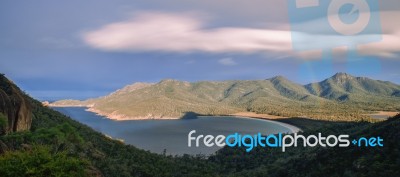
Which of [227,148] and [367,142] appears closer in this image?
[367,142]

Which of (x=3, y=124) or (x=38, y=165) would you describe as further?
(x=3, y=124)

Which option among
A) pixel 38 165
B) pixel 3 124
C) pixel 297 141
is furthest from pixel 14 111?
pixel 297 141

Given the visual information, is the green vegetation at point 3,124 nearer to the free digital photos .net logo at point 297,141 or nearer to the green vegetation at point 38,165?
the green vegetation at point 38,165

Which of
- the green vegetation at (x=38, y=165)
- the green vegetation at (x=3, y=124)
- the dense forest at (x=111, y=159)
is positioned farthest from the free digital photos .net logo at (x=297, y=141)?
the green vegetation at (x=3, y=124)

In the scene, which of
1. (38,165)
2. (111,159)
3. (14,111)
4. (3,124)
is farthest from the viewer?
(111,159)

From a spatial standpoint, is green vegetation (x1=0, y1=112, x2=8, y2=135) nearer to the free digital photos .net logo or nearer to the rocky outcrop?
the rocky outcrop

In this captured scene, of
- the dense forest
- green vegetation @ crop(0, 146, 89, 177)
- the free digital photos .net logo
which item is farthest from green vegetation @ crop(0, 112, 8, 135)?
the free digital photos .net logo

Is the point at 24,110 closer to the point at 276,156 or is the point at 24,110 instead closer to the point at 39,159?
the point at 39,159

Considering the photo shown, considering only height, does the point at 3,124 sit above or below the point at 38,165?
above

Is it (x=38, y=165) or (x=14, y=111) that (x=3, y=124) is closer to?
(x=14, y=111)

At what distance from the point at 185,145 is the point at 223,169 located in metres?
82.0

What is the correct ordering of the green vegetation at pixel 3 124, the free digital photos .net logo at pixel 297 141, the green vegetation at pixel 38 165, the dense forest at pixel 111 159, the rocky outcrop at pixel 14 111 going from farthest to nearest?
1. the free digital photos .net logo at pixel 297 141
2. the rocky outcrop at pixel 14 111
3. the green vegetation at pixel 3 124
4. the dense forest at pixel 111 159
5. the green vegetation at pixel 38 165

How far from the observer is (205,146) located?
16075 centimetres

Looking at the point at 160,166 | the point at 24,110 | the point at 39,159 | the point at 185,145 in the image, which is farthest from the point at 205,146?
the point at 39,159
